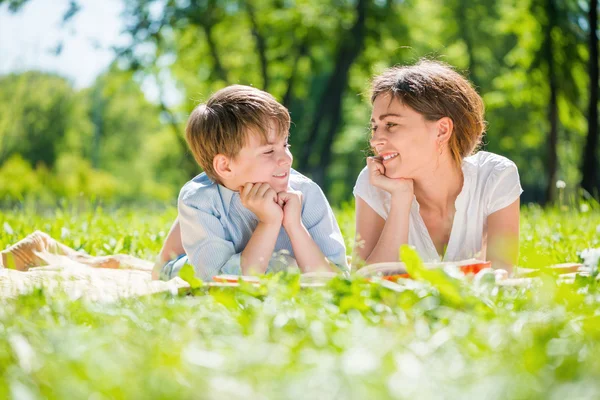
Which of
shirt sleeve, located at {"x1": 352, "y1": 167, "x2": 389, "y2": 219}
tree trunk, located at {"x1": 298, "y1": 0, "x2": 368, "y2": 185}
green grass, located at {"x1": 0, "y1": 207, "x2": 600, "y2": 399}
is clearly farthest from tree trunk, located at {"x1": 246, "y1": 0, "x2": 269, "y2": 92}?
green grass, located at {"x1": 0, "y1": 207, "x2": 600, "y2": 399}

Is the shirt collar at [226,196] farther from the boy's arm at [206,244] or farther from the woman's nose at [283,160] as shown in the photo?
the woman's nose at [283,160]

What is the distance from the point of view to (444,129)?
3.98 m

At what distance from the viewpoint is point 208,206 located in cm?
379

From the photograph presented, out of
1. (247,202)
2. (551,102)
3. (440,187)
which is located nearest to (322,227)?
(247,202)

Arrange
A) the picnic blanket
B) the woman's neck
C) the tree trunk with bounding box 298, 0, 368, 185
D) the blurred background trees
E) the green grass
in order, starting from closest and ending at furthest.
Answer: the green grass < the picnic blanket < the woman's neck < the blurred background trees < the tree trunk with bounding box 298, 0, 368, 185

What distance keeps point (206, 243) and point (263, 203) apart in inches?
14.6

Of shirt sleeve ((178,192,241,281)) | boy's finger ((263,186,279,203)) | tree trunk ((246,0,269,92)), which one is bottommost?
shirt sleeve ((178,192,241,281))

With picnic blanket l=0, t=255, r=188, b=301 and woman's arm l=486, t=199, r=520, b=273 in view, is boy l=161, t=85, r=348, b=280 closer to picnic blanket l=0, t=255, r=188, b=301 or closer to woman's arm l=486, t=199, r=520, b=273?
picnic blanket l=0, t=255, r=188, b=301

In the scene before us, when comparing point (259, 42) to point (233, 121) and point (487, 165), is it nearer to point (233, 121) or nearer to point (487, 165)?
point (487, 165)

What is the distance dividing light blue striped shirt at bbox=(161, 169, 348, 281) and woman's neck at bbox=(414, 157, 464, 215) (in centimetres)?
58

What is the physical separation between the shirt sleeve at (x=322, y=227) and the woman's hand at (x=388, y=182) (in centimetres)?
32

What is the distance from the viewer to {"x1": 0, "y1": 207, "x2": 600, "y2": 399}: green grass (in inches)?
54.1

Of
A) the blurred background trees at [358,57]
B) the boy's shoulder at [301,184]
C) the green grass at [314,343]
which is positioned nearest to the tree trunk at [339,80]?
the blurred background trees at [358,57]

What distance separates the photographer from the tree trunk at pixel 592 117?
12781 millimetres
